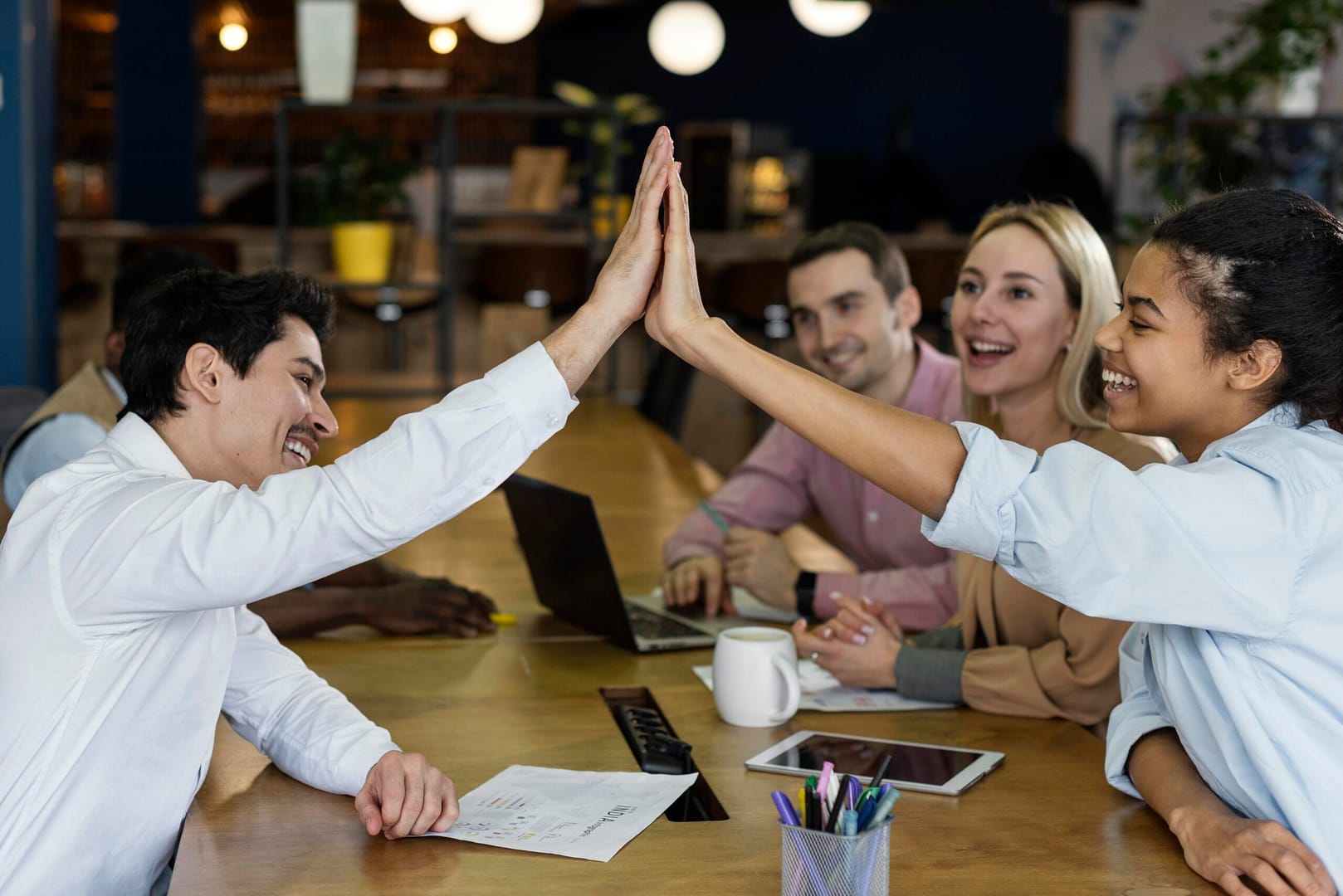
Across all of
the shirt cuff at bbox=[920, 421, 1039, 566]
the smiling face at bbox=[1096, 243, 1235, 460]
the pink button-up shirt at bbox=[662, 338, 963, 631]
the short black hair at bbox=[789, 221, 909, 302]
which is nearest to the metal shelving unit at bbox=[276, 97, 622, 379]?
the short black hair at bbox=[789, 221, 909, 302]

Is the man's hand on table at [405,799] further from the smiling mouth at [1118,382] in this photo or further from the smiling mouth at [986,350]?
the smiling mouth at [986,350]

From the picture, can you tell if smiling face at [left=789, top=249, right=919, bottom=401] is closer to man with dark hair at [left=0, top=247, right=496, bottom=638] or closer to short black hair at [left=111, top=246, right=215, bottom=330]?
man with dark hair at [left=0, top=247, right=496, bottom=638]

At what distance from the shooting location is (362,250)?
15.9 feet

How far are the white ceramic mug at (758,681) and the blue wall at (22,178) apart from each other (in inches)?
102

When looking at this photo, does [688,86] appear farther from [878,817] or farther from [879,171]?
[878,817]

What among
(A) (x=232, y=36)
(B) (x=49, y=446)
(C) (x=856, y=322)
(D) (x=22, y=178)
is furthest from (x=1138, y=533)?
(A) (x=232, y=36)

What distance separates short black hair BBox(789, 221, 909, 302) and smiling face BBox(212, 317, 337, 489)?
5.15 ft

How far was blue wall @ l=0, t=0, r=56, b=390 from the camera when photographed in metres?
3.40

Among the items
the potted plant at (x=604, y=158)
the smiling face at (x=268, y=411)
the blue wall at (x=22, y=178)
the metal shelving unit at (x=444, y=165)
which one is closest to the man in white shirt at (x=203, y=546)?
the smiling face at (x=268, y=411)

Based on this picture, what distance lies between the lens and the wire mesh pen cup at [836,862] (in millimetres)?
1117

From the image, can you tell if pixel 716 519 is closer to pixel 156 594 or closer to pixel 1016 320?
pixel 1016 320

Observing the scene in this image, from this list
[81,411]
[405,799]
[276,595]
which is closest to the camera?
[405,799]

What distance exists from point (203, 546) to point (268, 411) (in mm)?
305

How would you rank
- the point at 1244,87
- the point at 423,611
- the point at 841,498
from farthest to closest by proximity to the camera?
the point at 1244,87 < the point at 841,498 < the point at 423,611
